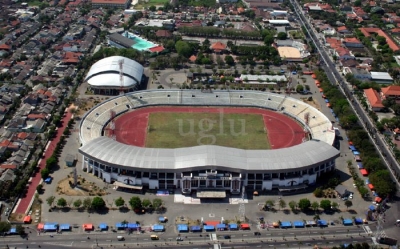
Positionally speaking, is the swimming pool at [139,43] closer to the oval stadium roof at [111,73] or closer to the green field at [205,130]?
the oval stadium roof at [111,73]

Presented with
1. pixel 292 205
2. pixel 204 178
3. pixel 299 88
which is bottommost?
pixel 299 88

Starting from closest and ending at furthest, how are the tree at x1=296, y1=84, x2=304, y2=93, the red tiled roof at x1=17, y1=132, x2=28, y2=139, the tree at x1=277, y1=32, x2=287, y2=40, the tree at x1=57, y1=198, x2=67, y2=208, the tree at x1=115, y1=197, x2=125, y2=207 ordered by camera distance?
the tree at x1=57, y1=198, x2=67, y2=208
the tree at x1=115, y1=197, x2=125, y2=207
the red tiled roof at x1=17, y1=132, x2=28, y2=139
the tree at x1=296, y1=84, x2=304, y2=93
the tree at x1=277, y1=32, x2=287, y2=40

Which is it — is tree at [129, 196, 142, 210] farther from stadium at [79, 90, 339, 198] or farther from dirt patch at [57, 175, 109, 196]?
dirt patch at [57, 175, 109, 196]

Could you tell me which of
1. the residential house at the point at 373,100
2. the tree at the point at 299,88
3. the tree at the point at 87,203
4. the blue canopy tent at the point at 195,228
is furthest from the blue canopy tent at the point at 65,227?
the residential house at the point at 373,100

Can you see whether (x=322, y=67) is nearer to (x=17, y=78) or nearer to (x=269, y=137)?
(x=269, y=137)

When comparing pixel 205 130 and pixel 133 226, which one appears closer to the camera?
pixel 133 226

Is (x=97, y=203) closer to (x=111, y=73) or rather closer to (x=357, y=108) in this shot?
(x=111, y=73)

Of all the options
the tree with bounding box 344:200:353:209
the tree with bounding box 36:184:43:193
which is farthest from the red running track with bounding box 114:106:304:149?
the tree with bounding box 344:200:353:209

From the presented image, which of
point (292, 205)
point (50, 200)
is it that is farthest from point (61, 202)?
point (292, 205)
